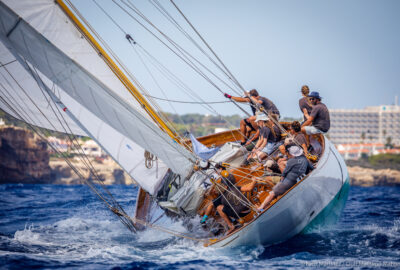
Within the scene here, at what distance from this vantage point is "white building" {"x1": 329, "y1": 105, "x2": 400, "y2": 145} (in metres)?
132

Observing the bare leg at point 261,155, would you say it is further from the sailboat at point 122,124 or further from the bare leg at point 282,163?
the bare leg at point 282,163

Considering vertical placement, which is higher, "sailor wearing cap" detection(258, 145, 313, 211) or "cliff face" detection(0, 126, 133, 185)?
"sailor wearing cap" detection(258, 145, 313, 211)

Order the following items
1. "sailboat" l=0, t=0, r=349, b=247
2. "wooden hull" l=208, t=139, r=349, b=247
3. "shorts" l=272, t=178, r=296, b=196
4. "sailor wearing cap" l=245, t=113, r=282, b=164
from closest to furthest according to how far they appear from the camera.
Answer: "sailboat" l=0, t=0, r=349, b=247, "wooden hull" l=208, t=139, r=349, b=247, "shorts" l=272, t=178, r=296, b=196, "sailor wearing cap" l=245, t=113, r=282, b=164

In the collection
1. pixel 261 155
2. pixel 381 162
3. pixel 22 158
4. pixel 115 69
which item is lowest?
pixel 381 162

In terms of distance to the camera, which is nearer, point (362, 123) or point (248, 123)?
point (248, 123)

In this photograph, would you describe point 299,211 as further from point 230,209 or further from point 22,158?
point 22,158

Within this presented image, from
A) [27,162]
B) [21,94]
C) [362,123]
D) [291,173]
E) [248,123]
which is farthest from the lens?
[362,123]

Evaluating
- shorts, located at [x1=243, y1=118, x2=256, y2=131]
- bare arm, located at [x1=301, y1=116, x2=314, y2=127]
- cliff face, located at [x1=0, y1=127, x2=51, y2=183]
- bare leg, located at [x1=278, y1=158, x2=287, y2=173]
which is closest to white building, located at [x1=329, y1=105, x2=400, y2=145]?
cliff face, located at [x1=0, y1=127, x2=51, y2=183]

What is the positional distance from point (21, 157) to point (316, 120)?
40.9 meters

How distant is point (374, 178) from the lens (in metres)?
60.1

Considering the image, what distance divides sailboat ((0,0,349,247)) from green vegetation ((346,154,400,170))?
64.5m

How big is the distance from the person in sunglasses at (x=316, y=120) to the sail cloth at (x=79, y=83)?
282 centimetres

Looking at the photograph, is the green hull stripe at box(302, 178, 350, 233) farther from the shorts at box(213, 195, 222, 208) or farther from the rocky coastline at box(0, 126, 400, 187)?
the rocky coastline at box(0, 126, 400, 187)

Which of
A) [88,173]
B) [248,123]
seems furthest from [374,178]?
[248,123]
